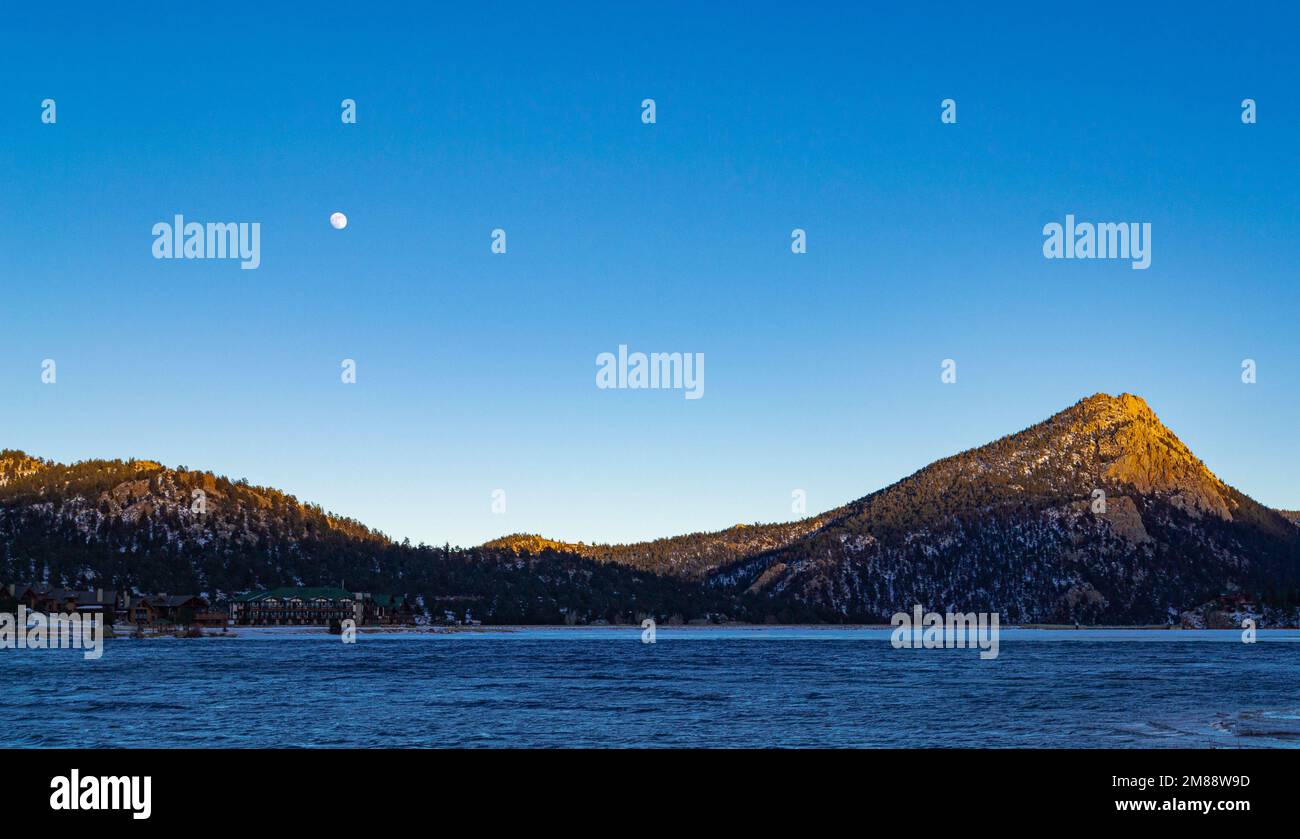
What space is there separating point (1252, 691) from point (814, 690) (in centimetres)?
3306

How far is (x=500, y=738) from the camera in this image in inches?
2154
